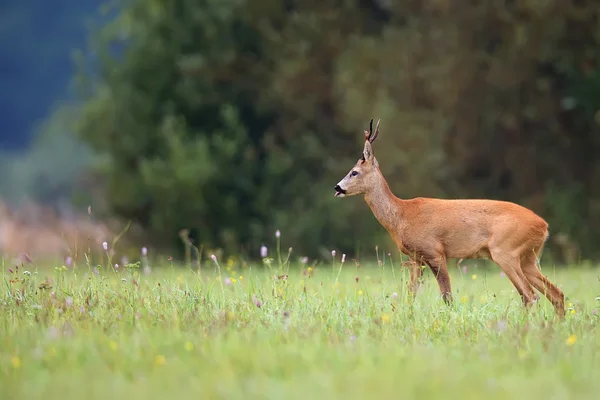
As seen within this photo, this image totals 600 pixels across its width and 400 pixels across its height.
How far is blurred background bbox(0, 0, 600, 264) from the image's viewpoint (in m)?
21.3

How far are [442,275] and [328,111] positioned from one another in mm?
16339

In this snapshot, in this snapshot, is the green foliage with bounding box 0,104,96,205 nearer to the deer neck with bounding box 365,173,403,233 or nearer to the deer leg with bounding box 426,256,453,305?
the deer neck with bounding box 365,173,403,233

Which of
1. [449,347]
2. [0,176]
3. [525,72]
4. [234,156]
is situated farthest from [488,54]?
[0,176]

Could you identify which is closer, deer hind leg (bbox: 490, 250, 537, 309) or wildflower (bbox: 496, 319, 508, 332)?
wildflower (bbox: 496, 319, 508, 332)

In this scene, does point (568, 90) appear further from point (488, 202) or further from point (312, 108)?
point (488, 202)

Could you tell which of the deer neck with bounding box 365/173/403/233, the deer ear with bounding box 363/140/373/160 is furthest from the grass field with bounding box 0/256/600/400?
the deer ear with bounding box 363/140/373/160

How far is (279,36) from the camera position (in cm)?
2589


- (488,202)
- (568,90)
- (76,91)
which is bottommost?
(488,202)

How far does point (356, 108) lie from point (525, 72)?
11.7 ft

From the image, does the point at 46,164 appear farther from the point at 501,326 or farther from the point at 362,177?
the point at 501,326

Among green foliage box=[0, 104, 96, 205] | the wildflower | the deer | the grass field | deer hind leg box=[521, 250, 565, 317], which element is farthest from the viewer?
green foliage box=[0, 104, 96, 205]

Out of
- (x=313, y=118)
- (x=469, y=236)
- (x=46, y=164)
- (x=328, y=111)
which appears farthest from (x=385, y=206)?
(x=46, y=164)

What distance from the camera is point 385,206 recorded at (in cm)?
1122

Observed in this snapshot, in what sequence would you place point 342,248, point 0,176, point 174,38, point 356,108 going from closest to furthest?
point 356,108
point 342,248
point 174,38
point 0,176
